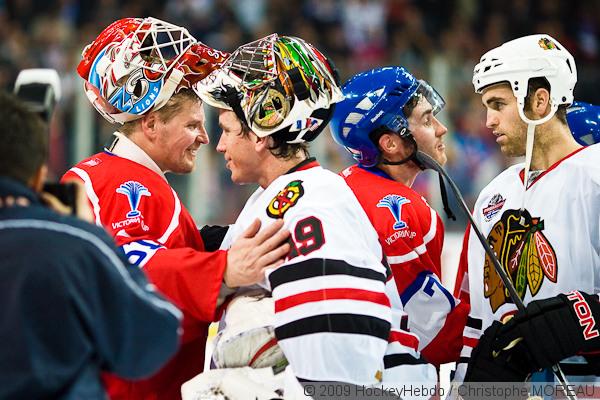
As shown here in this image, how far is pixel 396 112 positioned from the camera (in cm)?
308

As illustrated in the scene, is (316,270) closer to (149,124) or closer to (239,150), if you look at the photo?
(239,150)

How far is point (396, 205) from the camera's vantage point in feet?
9.78

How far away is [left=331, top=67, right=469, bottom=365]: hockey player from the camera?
293 centimetres

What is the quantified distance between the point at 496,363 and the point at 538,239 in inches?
15.2

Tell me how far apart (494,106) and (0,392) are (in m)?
1.85

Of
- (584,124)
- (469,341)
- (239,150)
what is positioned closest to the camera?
(239,150)

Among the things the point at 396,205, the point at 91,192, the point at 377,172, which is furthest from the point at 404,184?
the point at 91,192

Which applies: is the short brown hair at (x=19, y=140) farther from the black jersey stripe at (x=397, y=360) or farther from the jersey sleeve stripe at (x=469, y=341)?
the jersey sleeve stripe at (x=469, y=341)

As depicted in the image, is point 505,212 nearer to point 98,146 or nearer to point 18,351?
point 18,351

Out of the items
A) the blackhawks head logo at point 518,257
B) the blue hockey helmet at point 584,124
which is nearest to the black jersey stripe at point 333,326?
the blackhawks head logo at point 518,257

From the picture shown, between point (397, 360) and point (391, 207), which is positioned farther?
point (391, 207)

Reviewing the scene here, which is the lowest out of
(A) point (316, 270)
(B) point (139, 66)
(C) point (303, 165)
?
(A) point (316, 270)

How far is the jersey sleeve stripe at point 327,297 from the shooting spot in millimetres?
2176

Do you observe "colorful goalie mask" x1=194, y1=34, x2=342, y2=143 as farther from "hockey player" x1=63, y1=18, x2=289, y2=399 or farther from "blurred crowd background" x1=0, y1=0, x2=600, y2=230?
"blurred crowd background" x1=0, y1=0, x2=600, y2=230
